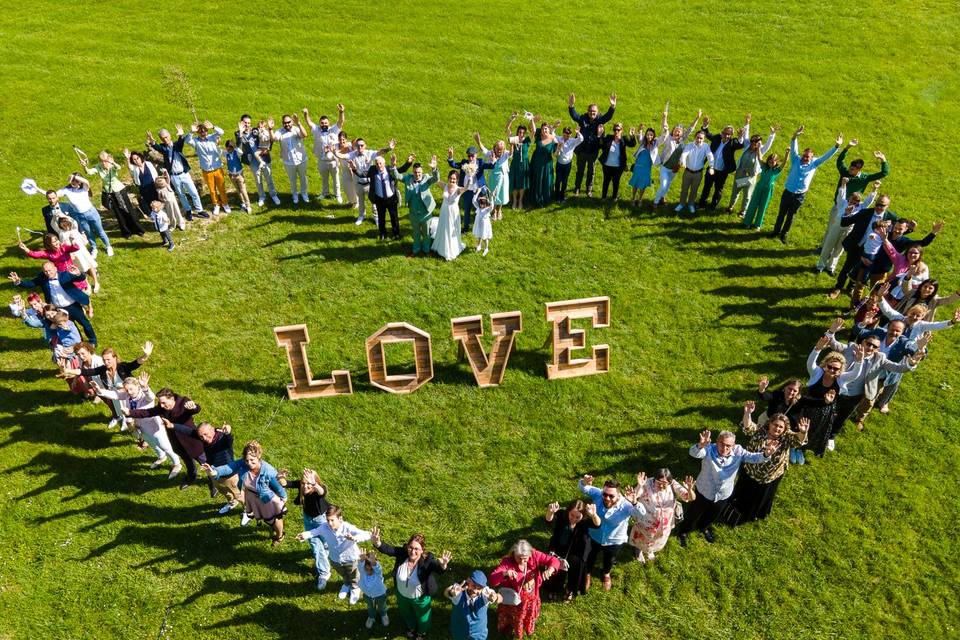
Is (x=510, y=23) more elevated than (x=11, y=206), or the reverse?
(x=510, y=23)

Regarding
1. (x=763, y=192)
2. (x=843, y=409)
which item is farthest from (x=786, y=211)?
(x=843, y=409)

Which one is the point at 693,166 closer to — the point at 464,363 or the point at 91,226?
the point at 464,363

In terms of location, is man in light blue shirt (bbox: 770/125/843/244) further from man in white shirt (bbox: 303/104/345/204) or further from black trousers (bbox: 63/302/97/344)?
black trousers (bbox: 63/302/97/344)

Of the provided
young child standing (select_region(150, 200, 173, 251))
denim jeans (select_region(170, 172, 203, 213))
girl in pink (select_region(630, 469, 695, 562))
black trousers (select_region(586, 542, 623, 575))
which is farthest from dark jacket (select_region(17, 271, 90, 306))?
girl in pink (select_region(630, 469, 695, 562))

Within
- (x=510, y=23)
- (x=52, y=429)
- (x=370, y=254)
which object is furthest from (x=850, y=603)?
(x=510, y=23)

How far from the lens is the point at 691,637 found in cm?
1010

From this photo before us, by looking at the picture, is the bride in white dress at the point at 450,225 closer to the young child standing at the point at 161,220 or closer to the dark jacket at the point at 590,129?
the dark jacket at the point at 590,129

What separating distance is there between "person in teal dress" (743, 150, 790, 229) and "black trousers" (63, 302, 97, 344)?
17.0m

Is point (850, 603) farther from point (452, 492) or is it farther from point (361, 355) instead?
point (361, 355)

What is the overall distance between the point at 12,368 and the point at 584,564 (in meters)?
13.0

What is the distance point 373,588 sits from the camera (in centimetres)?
954

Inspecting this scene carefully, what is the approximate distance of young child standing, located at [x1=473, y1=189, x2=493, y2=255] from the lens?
16875 mm

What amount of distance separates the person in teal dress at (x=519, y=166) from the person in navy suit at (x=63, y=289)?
11.1 meters

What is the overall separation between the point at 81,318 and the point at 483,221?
9.65 metres
